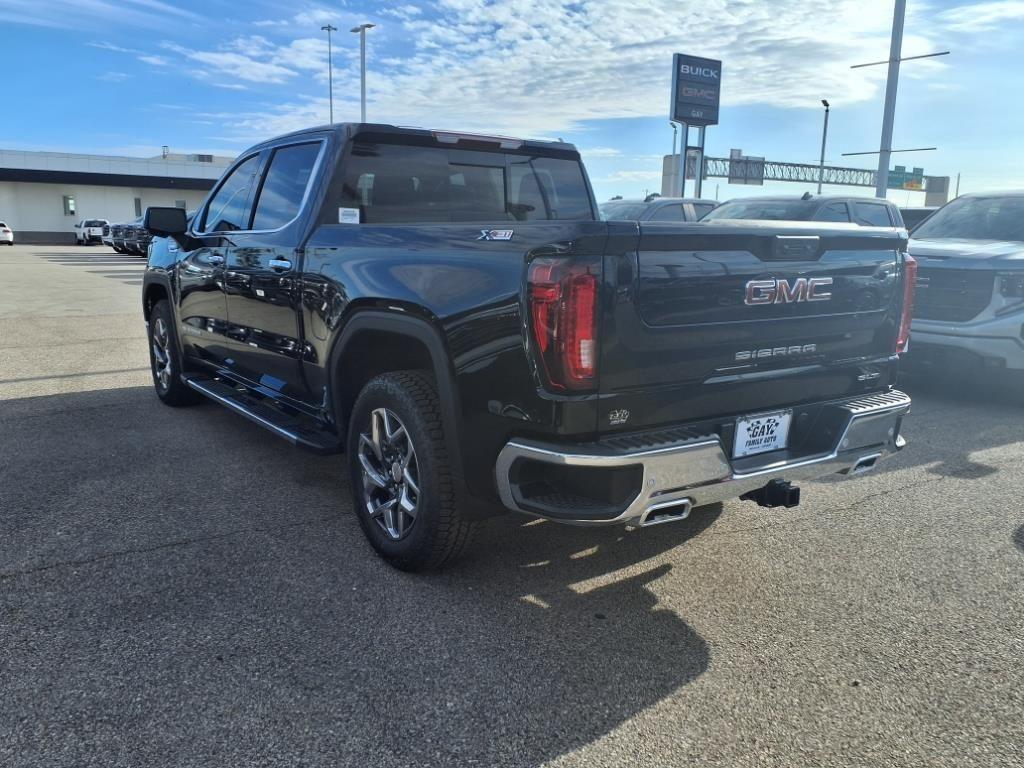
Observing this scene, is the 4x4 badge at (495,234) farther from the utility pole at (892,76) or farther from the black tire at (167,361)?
the utility pole at (892,76)

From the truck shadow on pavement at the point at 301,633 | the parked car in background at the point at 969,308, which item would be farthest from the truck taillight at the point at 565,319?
the parked car in background at the point at 969,308

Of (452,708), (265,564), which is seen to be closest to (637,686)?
(452,708)

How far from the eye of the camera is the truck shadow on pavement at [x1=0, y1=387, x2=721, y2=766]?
8.04ft

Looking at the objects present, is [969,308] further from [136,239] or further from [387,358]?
[136,239]

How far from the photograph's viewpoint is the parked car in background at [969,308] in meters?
6.55

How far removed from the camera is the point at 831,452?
131 inches

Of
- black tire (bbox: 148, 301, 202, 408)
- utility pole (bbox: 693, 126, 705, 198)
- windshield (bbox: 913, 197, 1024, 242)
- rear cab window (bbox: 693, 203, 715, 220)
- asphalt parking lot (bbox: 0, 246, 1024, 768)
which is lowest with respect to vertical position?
asphalt parking lot (bbox: 0, 246, 1024, 768)

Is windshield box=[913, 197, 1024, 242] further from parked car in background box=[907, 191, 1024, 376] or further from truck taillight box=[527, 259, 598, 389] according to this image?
truck taillight box=[527, 259, 598, 389]

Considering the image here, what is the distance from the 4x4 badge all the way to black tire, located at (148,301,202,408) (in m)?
3.90

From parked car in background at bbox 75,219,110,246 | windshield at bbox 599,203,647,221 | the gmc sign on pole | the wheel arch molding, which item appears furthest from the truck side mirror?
parked car in background at bbox 75,219,110,246

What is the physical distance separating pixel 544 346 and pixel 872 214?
908 cm

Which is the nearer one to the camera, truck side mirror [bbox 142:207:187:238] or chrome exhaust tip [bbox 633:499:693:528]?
chrome exhaust tip [bbox 633:499:693:528]

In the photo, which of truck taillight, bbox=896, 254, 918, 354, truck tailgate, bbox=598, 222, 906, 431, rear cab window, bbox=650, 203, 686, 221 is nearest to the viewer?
truck tailgate, bbox=598, 222, 906, 431

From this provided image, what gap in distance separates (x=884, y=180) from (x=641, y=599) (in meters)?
18.3
